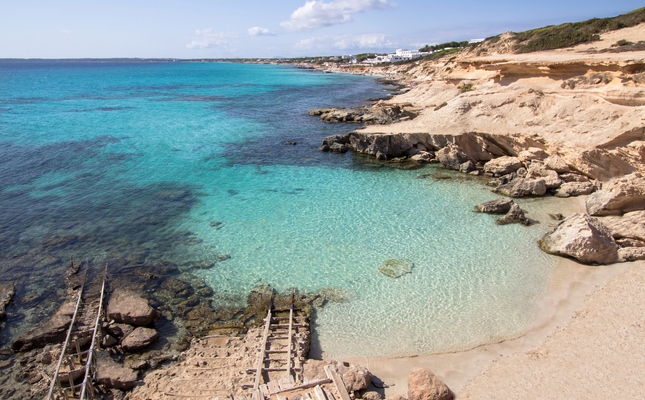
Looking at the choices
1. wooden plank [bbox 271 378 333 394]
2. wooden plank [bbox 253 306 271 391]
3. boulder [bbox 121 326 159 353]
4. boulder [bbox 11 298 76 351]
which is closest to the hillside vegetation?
wooden plank [bbox 253 306 271 391]

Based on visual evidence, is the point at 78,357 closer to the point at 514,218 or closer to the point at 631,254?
the point at 514,218

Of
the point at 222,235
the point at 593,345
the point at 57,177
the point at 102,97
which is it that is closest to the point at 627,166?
the point at 593,345

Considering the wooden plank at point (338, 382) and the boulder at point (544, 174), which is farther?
the boulder at point (544, 174)

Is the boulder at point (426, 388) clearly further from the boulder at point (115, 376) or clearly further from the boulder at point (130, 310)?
the boulder at point (130, 310)

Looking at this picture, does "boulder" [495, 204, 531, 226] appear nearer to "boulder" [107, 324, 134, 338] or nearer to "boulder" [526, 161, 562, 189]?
"boulder" [526, 161, 562, 189]

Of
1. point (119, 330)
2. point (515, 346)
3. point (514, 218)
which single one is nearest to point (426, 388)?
point (515, 346)

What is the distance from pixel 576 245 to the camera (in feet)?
53.0

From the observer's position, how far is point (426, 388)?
396 inches

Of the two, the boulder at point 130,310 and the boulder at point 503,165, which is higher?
the boulder at point 503,165

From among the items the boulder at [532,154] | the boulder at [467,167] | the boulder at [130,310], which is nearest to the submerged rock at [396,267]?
the boulder at [130,310]

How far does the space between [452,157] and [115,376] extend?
24894 millimetres

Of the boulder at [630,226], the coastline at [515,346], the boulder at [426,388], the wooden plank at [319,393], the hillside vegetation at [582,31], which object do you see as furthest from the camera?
the hillside vegetation at [582,31]

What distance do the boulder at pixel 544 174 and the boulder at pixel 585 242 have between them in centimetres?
686

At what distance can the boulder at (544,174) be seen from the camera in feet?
76.6
